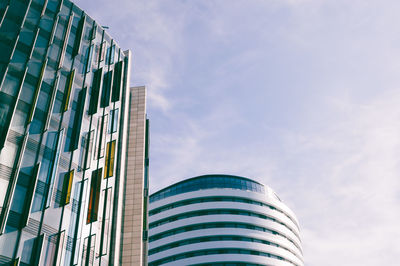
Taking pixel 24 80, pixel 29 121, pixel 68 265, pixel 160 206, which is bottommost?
pixel 68 265

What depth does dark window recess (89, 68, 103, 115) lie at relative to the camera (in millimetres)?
32281

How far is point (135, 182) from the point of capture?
35.2m

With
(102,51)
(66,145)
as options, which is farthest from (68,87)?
(102,51)

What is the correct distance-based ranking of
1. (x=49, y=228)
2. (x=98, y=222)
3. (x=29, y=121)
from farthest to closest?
(x=98, y=222) < (x=29, y=121) < (x=49, y=228)

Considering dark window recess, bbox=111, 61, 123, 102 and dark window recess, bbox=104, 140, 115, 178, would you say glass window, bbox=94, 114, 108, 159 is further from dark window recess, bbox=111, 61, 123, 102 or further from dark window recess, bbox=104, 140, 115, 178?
dark window recess, bbox=111, 61, 123, 102

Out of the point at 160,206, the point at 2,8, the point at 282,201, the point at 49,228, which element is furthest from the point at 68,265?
the point at 282,201

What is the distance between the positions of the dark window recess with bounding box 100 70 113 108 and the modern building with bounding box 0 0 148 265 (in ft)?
0.33

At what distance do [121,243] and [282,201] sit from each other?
225ft

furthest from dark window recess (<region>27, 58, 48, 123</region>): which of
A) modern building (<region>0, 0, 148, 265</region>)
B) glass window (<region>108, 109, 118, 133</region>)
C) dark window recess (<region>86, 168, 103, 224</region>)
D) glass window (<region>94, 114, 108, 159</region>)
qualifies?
glass window (<region>108, 109, 118, 133</region>)

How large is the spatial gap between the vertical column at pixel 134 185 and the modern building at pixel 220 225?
147 ft

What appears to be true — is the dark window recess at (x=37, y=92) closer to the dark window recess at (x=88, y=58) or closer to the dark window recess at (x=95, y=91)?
the dark window recess at (x=88, y=58)

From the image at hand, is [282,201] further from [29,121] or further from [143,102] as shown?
[29,121]

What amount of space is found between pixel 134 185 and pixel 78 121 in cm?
844

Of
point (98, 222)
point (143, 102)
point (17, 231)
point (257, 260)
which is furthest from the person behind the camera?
point (257, 260)
